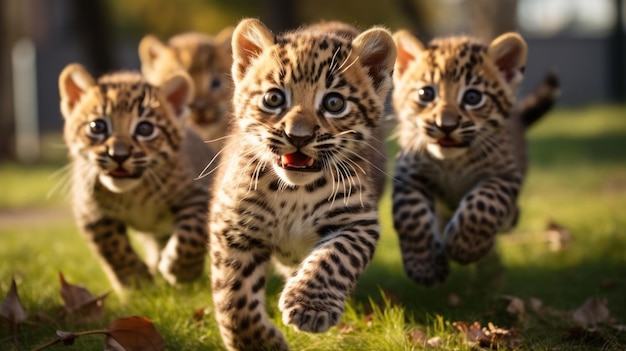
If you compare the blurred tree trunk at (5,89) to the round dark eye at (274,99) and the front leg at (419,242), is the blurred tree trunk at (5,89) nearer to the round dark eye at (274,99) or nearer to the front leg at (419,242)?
the front leg at (419,242)

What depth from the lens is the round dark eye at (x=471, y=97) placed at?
Answer: 5922mm

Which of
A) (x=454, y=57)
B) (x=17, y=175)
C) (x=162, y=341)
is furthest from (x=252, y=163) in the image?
(x=17, y=175)

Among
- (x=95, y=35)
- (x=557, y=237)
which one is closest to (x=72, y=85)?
(x=557, y=237)

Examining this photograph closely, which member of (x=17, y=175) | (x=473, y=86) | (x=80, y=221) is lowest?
(x=17, y=175)

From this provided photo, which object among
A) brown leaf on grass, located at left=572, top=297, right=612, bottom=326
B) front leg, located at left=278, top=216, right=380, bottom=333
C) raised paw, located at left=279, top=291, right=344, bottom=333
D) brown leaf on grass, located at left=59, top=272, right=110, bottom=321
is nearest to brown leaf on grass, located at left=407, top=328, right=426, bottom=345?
front leg, located at left=278, top=216, right=380, bottom=333

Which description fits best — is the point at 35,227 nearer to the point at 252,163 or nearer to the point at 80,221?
the point at 80,221

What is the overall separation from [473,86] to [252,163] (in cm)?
188

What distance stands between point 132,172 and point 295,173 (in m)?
2.05

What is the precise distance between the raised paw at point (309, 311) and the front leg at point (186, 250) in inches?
80.8

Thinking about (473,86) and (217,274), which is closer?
(217,274)

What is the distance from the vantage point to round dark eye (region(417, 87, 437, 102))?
5973 millimetres

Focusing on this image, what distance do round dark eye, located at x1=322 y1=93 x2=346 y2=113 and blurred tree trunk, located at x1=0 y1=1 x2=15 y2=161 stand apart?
58.8 ft

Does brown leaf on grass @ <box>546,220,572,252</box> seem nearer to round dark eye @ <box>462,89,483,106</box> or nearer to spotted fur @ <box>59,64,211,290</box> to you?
round dark eye @ <box>462,89,483,106</box>

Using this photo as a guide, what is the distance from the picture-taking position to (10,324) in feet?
17.4
